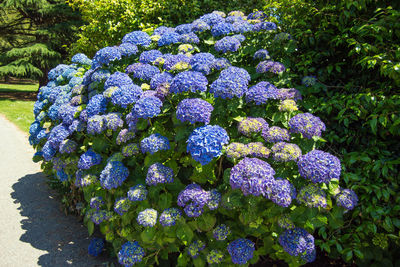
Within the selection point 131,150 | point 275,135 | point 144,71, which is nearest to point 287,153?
point 275,135

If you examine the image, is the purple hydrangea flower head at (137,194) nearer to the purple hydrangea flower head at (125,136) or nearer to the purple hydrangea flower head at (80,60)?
the purple hydrangea flower head at (125,136)

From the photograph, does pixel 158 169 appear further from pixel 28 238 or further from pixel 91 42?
pixel 91 42

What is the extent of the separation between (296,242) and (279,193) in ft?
1.44

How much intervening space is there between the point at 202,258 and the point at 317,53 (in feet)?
7.83

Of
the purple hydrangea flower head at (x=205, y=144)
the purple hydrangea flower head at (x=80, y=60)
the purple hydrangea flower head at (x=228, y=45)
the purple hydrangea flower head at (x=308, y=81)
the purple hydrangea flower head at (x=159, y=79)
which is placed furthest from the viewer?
the purple hydrangea flower head at (x=80, y=60)

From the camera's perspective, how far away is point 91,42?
255 inches

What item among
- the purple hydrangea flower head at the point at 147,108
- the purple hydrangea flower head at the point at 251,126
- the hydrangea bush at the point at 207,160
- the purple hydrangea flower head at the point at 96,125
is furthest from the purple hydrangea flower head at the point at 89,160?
the purple hydrangea flower head at the point at 251,126

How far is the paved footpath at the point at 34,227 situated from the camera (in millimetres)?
3064

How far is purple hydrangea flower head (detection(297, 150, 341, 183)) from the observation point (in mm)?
1898

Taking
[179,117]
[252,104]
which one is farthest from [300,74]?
[179,117]

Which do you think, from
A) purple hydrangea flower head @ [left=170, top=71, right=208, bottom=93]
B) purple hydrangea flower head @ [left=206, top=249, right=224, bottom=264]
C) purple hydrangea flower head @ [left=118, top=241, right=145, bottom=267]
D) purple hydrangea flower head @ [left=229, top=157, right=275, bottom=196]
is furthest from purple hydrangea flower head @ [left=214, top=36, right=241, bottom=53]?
purple hydrangea flower head @ [left=118, top=241, right=145, bottom=267]

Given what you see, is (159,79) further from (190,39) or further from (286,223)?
(286,223)

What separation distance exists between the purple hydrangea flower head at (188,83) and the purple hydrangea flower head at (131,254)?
1415mm

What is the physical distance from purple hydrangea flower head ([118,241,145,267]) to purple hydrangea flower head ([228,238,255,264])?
32.1 inches
